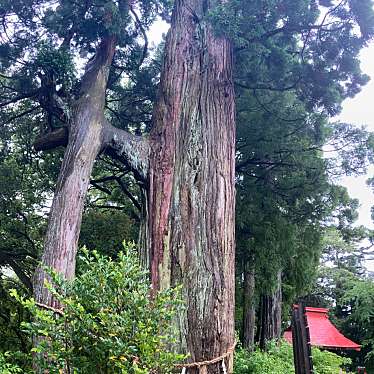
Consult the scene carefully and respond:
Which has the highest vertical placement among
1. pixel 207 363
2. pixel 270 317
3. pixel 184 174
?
pixel 184 174

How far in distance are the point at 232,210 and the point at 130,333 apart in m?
2.90

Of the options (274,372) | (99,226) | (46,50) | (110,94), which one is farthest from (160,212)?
(110,94)

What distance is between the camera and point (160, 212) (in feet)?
15.2

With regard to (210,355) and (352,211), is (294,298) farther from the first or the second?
(210,355)

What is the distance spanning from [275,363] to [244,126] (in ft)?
11.6

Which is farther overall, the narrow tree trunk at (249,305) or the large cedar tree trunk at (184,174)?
the narrow tree trunk at (249,305)

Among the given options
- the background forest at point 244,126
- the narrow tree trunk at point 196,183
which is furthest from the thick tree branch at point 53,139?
the narrow tree trunk at point 196,183

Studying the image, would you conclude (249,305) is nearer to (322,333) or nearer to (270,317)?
(270,317)

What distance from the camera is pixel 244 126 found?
7.45m

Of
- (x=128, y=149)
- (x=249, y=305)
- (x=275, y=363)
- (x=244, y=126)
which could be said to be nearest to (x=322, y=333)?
(x=249, y=305)

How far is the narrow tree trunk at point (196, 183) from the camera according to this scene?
4.30 m

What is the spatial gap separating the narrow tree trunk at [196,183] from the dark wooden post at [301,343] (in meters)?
0.72

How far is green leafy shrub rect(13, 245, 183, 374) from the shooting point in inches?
80.9

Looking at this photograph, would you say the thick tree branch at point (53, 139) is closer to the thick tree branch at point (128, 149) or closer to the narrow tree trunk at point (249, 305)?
the thick tree branch at point (128, 149)
